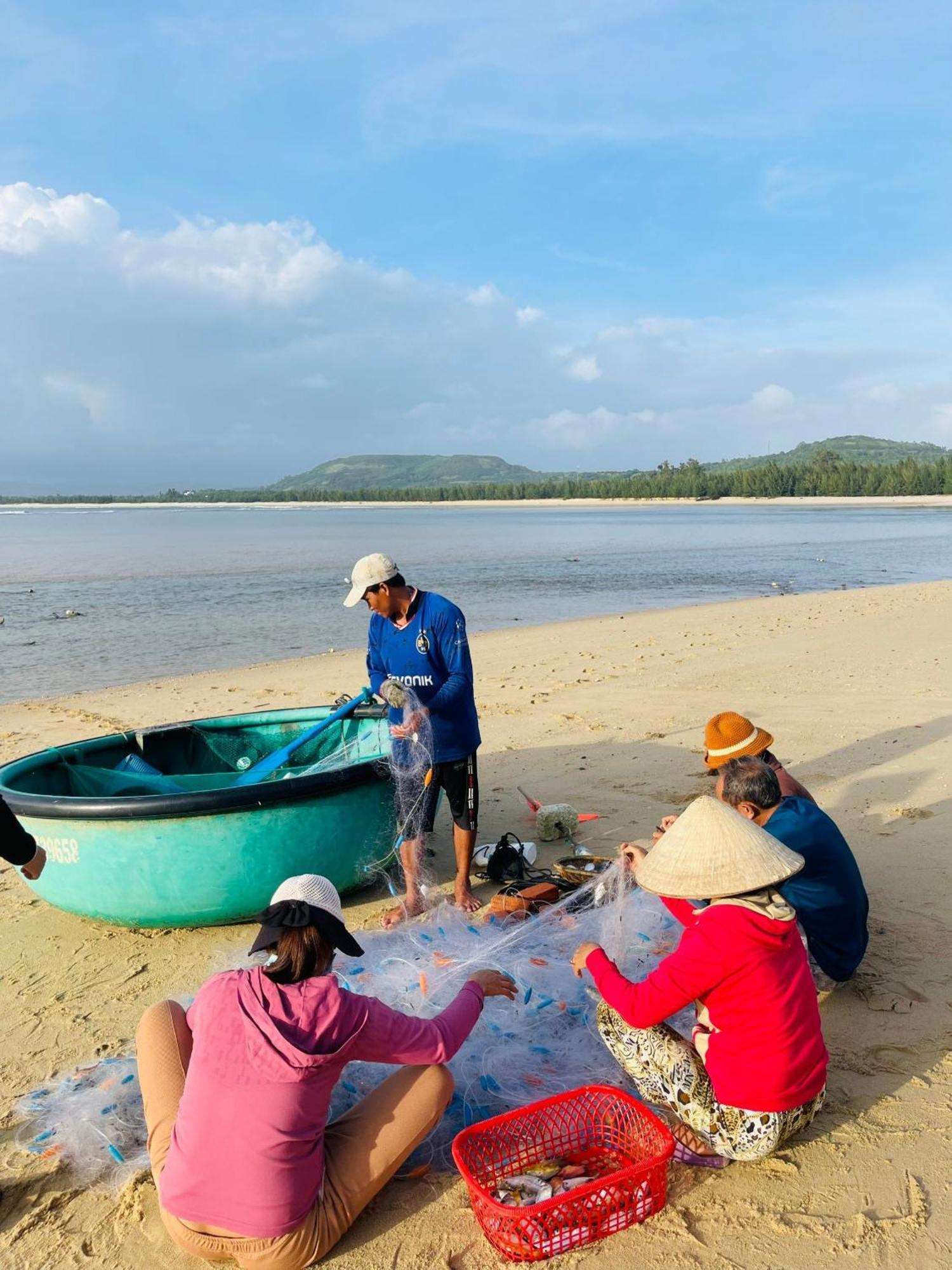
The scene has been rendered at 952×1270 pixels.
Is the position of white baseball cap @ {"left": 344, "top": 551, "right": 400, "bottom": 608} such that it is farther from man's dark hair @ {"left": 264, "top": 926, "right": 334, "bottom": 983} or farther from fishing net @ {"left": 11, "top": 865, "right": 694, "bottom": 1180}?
man's dark hair @ {"left": 264, "top": 926, "right": 334, "bottom": 983}

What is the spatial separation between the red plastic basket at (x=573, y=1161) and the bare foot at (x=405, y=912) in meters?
1.88

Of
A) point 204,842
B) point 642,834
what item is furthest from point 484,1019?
point 642,834

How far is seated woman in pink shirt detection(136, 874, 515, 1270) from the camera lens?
2.55m

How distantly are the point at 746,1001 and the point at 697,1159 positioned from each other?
25.5 inches

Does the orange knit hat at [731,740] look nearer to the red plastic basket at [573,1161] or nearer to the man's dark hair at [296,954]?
the red plastic basket at [573,1161]

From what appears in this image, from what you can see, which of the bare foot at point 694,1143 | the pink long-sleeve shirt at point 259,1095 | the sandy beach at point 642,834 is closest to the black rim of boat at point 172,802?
the sandy beach at point 642,834

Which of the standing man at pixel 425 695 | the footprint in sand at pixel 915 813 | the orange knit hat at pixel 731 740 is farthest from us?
the footprint in sand at pixel 915 813

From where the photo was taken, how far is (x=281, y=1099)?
2.55 metres

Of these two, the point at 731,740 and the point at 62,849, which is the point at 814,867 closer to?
the point at 731,740

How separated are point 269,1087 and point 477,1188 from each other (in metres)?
0.71

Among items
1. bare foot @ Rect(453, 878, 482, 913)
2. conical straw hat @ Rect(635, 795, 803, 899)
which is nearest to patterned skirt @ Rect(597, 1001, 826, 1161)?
conical straw hat @ Rect(635, 795, 803, 899)

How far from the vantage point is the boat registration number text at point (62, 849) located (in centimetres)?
488

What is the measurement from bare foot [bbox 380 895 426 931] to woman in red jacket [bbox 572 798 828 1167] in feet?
6.80

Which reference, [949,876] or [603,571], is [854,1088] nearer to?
[949,876]
